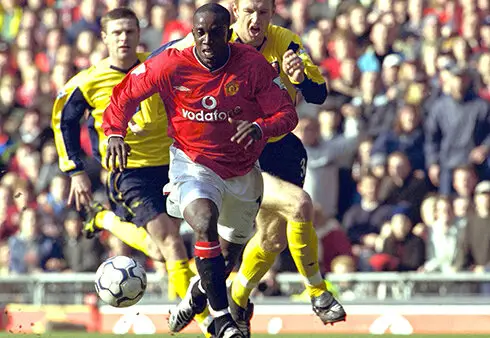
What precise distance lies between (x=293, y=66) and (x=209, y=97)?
2.44 feet

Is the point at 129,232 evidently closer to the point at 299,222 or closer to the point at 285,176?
the point at 285,176

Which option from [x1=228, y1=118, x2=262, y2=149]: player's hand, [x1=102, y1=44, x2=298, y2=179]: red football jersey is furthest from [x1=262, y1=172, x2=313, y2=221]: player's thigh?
[x1=228, y1=118, x2=262, y2=149]: player's hand

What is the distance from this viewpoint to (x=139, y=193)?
1213 cm

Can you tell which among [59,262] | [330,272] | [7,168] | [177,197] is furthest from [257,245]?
[7,168]

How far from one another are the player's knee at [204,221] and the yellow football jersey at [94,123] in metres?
2.25

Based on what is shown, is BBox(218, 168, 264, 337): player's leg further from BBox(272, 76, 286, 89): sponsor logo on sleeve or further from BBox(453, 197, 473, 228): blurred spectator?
BBox(453, 197, 473, 228): blurred spectator

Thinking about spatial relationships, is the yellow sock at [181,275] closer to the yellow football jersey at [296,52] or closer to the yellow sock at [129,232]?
the yellow sock at [129,232]

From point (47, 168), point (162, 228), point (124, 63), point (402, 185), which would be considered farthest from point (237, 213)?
point (47, 168)

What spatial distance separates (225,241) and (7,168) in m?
7.57

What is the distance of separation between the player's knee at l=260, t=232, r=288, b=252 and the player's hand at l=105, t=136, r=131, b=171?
171 cm

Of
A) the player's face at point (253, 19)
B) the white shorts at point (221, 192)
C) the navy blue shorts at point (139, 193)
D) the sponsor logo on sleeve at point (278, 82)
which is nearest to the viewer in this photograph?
the white shorts at point (221, 192)

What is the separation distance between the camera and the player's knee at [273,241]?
1130 cm

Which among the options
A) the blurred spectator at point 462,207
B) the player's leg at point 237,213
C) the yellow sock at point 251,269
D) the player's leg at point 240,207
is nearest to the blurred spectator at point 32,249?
the blurred spectator at point 462,207

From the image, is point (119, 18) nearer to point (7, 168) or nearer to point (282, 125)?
point (282, 125)
